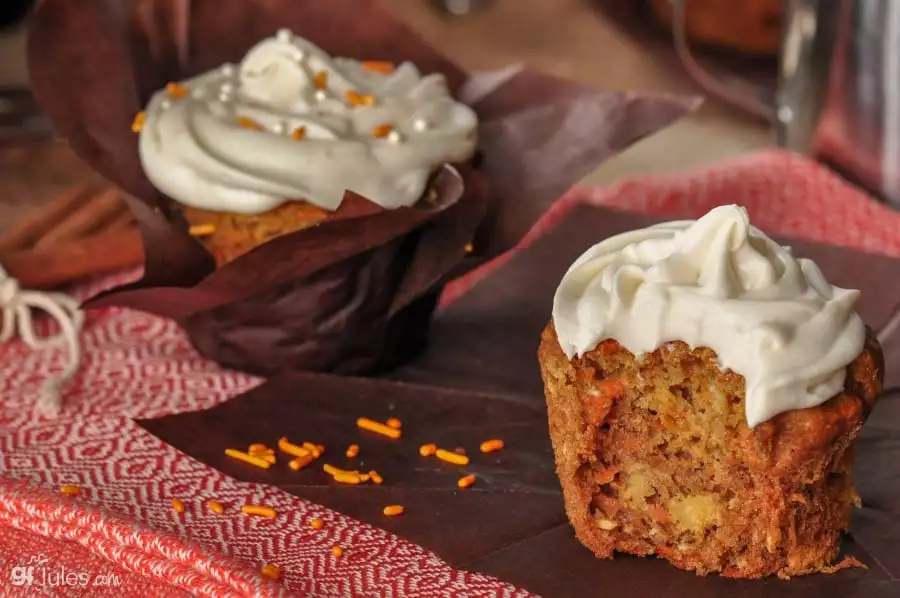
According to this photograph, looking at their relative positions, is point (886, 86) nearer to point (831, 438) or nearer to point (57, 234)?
point (831, 438)

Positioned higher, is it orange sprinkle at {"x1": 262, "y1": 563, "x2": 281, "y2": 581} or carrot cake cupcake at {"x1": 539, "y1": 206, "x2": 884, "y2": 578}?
carrot cake cupcake at {"x1": 539, "y1": 206, "x2": 884, "y2": 578}

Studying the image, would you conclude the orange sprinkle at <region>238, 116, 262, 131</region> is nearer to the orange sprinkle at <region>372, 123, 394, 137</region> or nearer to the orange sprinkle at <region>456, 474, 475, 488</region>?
the orange sprinkle at <region>372, 123, 394, 137</region>

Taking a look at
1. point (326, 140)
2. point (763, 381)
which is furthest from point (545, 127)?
point (763, 381)

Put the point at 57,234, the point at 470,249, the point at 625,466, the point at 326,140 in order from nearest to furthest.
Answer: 1. the point at 625,466
2. the point at 326,140
3. the point at 470,249
4. the point at 57,234

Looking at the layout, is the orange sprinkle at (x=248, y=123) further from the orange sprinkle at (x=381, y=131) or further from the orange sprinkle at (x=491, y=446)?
the orange sprinkle at (x=491, y=446)

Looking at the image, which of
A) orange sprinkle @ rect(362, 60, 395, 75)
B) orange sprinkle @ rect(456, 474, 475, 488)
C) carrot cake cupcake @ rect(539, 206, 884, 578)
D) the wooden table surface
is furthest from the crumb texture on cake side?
the wooden table surface

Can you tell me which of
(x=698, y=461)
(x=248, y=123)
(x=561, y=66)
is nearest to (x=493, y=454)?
(x=698, y=461)
